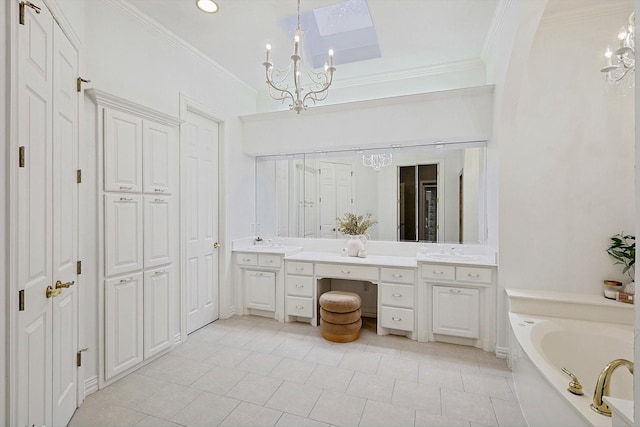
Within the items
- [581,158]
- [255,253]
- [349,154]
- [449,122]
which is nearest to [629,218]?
[581,158]

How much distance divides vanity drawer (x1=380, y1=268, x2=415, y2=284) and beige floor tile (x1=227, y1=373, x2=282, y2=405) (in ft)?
4.86

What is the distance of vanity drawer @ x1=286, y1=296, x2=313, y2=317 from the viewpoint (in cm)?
350

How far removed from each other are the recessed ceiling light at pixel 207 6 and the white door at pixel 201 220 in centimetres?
107

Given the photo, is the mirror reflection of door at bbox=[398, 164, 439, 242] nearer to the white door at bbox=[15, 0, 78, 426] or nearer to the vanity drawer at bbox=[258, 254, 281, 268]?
the vanity drawer at bbox=[258, 254, 281, 268]

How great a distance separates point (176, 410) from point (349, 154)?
10.5 ft

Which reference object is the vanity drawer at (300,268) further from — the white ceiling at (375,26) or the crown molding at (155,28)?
the crown molding at (155,28)

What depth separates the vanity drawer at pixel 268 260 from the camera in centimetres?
365

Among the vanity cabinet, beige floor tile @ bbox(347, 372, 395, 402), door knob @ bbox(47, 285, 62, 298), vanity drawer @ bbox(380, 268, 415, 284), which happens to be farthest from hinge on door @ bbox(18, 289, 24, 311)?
the vanity cabinet

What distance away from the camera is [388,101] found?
3.38 meters

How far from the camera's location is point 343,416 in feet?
6.37

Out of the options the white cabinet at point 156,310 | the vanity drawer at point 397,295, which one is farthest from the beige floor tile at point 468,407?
the white cabinet at point 156,310

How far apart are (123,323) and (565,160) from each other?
3.99 meters

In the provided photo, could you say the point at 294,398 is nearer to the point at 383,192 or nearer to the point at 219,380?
the point at 219,380

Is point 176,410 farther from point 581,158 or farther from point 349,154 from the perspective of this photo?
point 581,158
